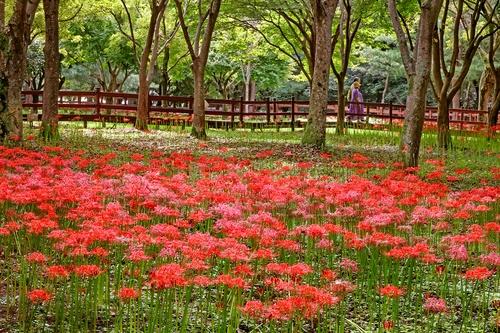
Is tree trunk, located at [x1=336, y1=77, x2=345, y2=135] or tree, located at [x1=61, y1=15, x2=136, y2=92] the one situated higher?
tree, located at [x1=61, y1=15, x2=136, y2=92]

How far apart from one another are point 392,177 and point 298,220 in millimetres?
2175

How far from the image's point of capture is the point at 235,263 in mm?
4906

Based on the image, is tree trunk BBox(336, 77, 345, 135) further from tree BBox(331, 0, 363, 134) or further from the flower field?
the flower field

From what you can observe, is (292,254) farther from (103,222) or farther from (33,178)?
(33,178)

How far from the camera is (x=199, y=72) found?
68.0 ft

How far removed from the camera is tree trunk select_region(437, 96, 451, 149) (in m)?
18.1

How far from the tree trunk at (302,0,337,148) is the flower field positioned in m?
8.98

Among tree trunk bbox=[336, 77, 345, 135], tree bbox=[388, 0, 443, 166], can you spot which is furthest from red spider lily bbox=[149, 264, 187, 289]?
tree trunk bbox=[336, 77, 345, 135]

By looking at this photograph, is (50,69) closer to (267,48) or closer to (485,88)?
(267,48)

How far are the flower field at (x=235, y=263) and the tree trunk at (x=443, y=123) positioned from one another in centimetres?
1098

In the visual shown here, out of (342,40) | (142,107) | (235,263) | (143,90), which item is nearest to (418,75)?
(235,263)

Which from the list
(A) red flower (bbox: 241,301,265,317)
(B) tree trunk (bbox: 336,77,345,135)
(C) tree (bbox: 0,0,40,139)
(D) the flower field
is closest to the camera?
(A) red flower (bbox: 241,301,265,317)

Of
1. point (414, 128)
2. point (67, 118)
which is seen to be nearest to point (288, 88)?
point (67, 118)

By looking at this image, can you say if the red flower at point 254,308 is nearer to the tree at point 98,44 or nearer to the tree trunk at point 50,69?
the tree trunk at point 50,69
